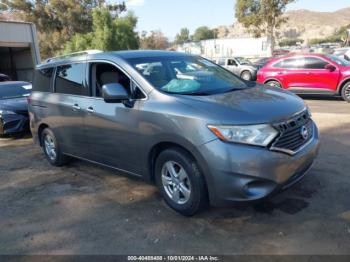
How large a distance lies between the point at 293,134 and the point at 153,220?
67.4 inches

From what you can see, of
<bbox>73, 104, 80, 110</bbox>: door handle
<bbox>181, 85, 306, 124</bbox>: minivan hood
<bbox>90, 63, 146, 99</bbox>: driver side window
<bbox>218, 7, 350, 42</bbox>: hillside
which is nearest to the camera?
<bbox>181, 85, 306, 124</bbox>: minivan hood

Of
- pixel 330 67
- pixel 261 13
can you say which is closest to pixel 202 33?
pixel 261 13

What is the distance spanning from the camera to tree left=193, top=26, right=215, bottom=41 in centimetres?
11738

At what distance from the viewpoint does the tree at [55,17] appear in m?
→ 43.8

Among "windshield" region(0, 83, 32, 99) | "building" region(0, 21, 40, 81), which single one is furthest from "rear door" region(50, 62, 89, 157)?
"building" region(0, 21, 40, 81)

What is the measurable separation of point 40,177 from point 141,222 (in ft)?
7.95

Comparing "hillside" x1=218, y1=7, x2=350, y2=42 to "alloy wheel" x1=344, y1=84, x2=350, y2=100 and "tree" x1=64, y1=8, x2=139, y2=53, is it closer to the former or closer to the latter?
"tree" x1=64, y1=8, x2=139, y2=53

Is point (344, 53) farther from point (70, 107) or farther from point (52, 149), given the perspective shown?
point (70, 107)

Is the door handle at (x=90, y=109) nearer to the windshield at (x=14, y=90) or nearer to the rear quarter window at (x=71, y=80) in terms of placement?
the rear quarter window at (x=71, y=80)

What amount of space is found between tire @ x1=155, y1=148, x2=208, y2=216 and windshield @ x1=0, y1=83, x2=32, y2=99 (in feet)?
23.3

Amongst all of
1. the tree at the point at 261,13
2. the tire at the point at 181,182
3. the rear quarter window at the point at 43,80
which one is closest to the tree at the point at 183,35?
the tree at the point at 261,13

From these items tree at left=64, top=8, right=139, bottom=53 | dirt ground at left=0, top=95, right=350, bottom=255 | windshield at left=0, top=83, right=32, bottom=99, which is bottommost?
dirt ground at left=0, top=95, right=350, bottom=255

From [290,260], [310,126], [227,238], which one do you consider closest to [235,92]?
[310,126]

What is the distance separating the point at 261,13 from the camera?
32.7 metres
